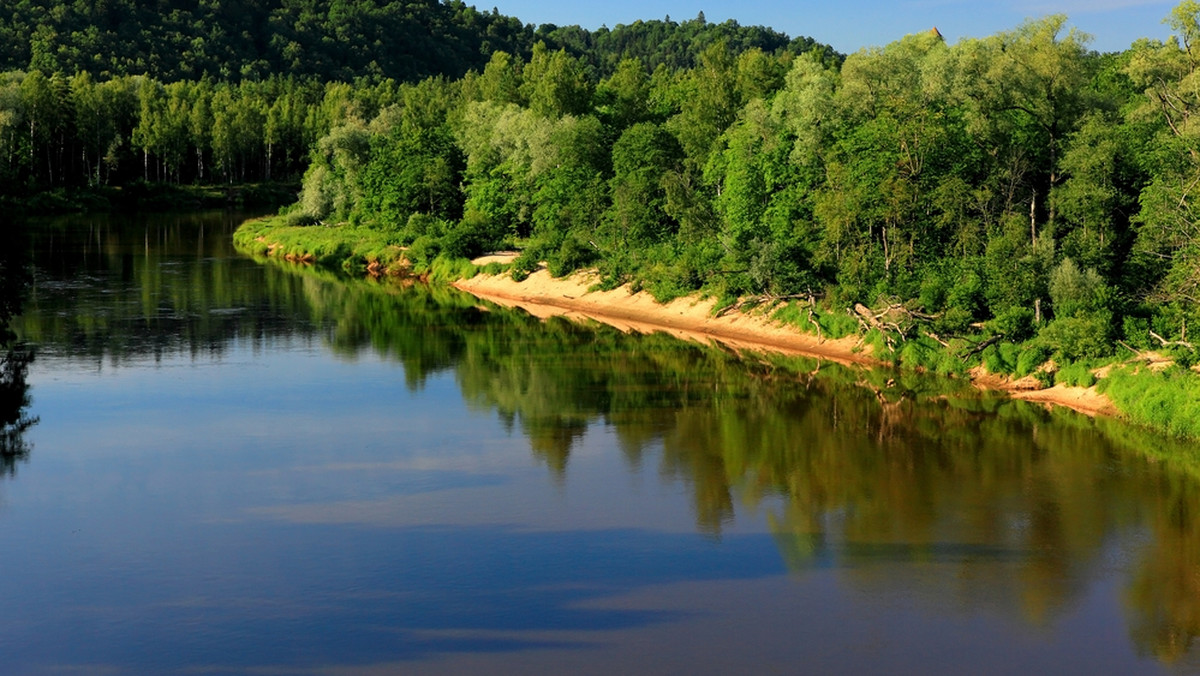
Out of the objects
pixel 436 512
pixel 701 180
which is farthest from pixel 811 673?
pixel 701 180

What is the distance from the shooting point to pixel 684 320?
209 ft

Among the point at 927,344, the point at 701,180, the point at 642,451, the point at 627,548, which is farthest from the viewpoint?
the point at 701,180

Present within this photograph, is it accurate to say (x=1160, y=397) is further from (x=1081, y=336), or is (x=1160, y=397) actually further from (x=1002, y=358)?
(x=1002, y=358)

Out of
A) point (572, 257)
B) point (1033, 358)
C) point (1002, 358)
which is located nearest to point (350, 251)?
point (572, 257)

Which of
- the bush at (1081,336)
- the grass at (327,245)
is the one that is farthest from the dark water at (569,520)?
the grass at (327,245)

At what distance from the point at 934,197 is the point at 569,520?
2864 cm

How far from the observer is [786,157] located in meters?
63.2

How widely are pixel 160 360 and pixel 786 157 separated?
31.5 metres

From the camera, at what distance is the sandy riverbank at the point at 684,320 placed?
152 feet

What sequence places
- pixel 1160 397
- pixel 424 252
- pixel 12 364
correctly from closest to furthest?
1. pixel 1160 397
2. pixel 12 364
3. pixel 424 252

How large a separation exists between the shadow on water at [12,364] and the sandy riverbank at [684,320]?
2709 centimetres

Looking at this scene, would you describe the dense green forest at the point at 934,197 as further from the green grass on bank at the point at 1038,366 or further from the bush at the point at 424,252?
the bush at the point at 424,252

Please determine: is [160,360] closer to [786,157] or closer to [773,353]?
[773,353]

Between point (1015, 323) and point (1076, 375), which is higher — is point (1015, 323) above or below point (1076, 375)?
above
